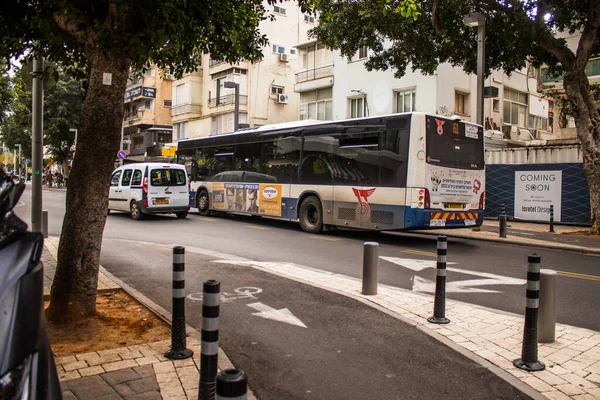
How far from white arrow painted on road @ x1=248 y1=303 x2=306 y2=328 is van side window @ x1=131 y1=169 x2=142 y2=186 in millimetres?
12237

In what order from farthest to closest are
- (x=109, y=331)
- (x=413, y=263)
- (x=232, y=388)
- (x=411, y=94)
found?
(x=411, y=94) < (x=413, y=263) < (x=109, y=331) < (x=232, y=388)

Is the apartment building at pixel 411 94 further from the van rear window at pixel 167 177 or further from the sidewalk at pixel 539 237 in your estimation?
the van rear window at pixel 167 177

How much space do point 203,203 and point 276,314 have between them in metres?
14.4

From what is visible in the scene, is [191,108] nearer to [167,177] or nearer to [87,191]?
[167,177]

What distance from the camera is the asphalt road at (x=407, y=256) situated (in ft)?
23.5

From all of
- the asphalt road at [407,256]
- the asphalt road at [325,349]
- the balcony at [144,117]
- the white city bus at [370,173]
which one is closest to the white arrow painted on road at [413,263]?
the asphalt road at [407,256]

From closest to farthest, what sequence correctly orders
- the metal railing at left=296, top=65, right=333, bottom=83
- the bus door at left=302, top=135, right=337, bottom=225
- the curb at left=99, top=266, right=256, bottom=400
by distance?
the curb at left=99, top=266, right=256, bottom=400 → the bus door at left=302, top=135, right=337, bottom=225 → the metal railing at left=296, top=65, right=333, bottom=83

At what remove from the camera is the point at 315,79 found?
3003 centimetres

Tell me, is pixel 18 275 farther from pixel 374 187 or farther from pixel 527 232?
pixel 527 232

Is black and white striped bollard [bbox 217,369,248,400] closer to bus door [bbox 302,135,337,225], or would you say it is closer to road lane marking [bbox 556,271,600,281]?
road lane marking [bbox 556,271,600,281]

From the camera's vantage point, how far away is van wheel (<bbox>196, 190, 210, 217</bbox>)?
64.3 ft

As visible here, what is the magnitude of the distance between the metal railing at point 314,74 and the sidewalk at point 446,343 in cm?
2388

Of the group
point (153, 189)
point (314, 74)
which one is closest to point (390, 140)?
point (153, 189)

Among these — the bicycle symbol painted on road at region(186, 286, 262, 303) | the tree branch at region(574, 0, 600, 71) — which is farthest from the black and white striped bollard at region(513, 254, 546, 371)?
the tree branch at region(574, 0, 600, 71)
